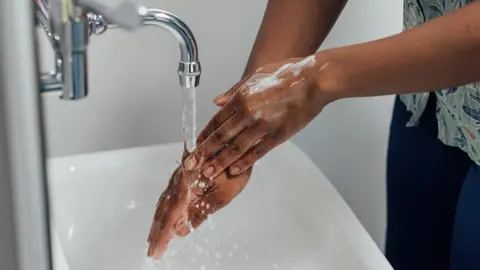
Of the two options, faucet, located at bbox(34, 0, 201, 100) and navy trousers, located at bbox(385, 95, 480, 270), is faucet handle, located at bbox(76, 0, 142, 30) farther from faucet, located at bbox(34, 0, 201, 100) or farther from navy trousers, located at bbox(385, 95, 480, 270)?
navy trousers, located at bbox(385, 95, 480, 270)

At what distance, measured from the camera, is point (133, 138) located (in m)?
1.20

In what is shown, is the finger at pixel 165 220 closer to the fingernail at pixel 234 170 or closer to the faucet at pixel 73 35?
the fingernail at pixel 234 170

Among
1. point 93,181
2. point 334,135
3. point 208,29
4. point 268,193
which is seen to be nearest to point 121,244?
point 93,181

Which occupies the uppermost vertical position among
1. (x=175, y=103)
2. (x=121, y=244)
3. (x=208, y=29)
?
(x=208, y=29)

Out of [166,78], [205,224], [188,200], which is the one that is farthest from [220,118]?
[166,78]

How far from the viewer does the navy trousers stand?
1.03m

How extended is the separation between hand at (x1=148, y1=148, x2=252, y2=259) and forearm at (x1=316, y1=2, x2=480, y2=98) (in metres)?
0.19

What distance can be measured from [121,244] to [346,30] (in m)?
0.50

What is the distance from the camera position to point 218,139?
30.9 inches

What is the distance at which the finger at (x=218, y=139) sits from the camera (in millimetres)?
760

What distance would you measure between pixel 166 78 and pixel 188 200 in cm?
33

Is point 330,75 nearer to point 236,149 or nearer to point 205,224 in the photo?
point 236,149

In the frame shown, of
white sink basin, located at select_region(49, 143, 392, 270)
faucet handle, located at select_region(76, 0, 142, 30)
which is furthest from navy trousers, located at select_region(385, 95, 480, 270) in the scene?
faucet handle, located at select_region(76, 0, 142, 30)

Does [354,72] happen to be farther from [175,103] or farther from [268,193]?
[175,103]
